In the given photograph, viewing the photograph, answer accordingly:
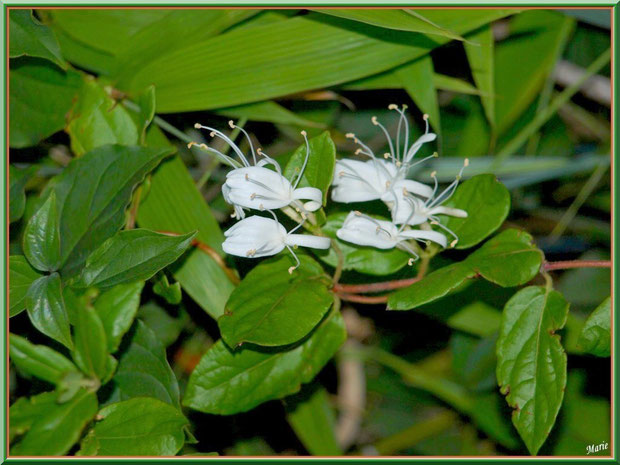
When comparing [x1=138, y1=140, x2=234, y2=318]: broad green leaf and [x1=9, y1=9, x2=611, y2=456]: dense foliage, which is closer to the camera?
[x1=9, y1=9, x2=611, y2=456]: dense foliage

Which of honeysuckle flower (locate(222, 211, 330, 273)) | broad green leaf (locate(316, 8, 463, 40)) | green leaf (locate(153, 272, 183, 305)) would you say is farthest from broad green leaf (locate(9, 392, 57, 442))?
broad green leaf (locate(316, 8, 463, 40))

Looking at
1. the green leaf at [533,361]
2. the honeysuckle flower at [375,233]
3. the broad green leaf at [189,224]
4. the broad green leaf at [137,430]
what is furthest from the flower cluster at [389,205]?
the broad green leaf at [137,430]

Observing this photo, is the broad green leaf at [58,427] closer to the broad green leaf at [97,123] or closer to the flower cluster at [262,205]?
the flower cluster at [262,205]

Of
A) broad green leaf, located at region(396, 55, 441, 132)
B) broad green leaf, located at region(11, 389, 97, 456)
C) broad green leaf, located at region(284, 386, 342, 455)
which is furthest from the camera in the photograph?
broad green leaf, located at region(284, 386, 342, 455)

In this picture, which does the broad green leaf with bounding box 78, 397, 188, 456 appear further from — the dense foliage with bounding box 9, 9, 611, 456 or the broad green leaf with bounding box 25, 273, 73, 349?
the broad green leaf with bounding box 25, 273, 73, 349

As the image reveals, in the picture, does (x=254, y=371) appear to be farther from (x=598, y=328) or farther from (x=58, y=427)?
(x=598, y=328)

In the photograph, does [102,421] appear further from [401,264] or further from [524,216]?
[524,216]

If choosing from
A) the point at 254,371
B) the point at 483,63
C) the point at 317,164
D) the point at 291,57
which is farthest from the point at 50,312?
the point at 483,63
